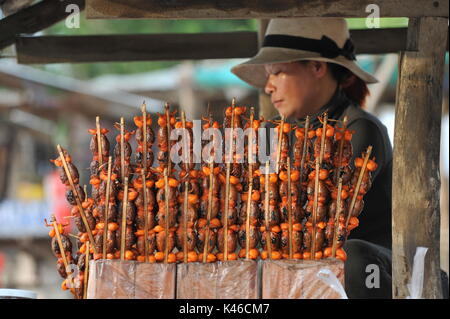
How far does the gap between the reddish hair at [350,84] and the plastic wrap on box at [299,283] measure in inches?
70.8

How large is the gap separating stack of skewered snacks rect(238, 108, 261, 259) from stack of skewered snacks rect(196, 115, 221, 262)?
101mm

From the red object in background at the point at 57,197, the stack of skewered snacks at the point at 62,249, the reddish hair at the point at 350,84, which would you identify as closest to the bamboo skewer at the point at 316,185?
the stack of skewered snacks at the point at 62,249

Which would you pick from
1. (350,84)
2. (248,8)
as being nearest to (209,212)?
(248,8)

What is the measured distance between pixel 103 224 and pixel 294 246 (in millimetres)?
723

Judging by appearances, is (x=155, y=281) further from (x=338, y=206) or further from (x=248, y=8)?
(x=248, y=8)

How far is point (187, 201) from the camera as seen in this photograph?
3.23 meters

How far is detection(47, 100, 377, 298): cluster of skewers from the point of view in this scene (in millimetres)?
3230

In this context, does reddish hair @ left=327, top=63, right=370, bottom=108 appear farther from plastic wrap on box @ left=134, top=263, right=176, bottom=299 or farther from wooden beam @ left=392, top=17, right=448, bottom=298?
plastic wrap on box @ left=134, top=263, right=176, bottom=299

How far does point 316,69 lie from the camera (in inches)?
183

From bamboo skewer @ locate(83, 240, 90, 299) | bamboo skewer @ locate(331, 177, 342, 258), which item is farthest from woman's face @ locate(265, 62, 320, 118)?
bamboo skewer @ locate(83, 240, 90, 299)

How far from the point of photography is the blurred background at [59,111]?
11.4 m

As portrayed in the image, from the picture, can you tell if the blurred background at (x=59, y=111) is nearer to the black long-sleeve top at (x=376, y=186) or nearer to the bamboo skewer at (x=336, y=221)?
the black long-sleeve top at (x=376, y=186)
